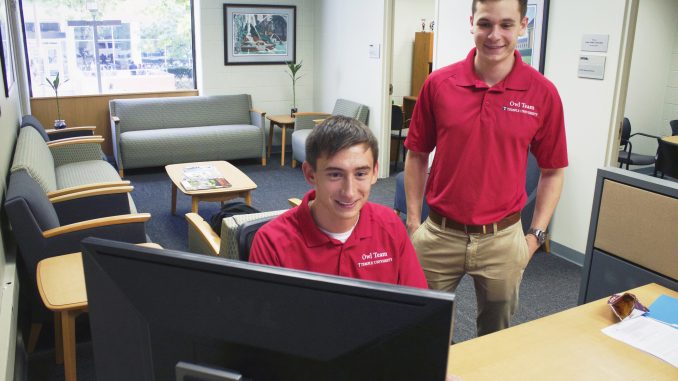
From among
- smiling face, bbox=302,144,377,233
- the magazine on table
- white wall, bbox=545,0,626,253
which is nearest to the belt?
smiling face, bbox=302,144,377,233

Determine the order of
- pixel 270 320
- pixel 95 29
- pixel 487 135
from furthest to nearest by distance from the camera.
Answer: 1. pixel 95 29
2. pixel 487 135
3. pixel 270 320

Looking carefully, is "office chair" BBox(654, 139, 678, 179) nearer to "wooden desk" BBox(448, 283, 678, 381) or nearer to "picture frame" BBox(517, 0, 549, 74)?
"picture frame" BBox(517, 0, 549, 74)

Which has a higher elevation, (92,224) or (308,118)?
(308,118)

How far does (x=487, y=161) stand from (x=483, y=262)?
1.08 feet

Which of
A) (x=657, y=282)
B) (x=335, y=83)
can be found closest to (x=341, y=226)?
(x=657, y=282)

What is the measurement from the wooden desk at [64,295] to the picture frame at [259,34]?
14.2 feet

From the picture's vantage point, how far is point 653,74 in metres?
5.79

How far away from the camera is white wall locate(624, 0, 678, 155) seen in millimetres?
5609

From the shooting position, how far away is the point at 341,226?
1.31m

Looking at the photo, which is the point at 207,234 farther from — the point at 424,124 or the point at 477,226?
the point at 477,226

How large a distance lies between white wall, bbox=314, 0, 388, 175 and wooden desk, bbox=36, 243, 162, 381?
3605mm

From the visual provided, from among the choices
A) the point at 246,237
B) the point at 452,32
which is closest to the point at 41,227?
the point at 246,237

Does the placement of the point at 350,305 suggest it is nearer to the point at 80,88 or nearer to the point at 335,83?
the point at 335,83

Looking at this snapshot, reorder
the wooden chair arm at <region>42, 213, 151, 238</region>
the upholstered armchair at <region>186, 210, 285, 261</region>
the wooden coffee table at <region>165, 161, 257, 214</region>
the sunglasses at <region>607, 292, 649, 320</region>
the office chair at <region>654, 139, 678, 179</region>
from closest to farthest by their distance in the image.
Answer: the sunglasses at <region>607, 292, 649, 320</region> < the upholstered armchair at <region>186, 210, 285, 261</region> < the wooden chair arm at <region>42, 213, 151, 238</region> < the wooden coffee table at <region>165, 161, 257, 214</region> < the office chair at <region>654, 139, 678, 179</region>
